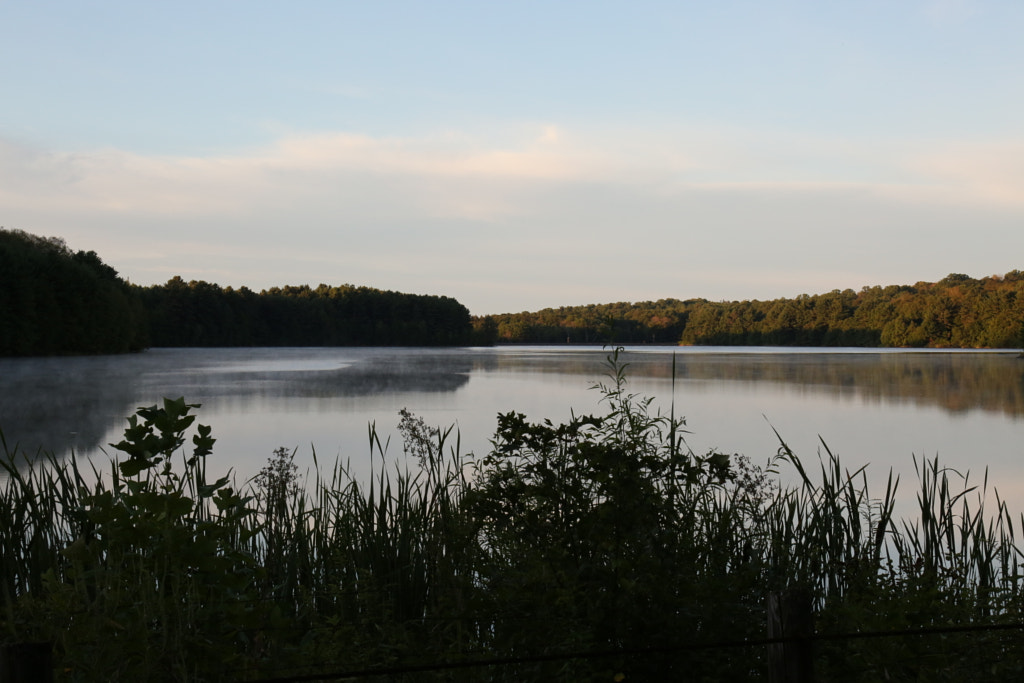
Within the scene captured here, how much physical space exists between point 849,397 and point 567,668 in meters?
19.1

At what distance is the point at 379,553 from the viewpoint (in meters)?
4.73

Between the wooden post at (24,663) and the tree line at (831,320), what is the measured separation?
51.8m

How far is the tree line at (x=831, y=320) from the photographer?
76.2 m

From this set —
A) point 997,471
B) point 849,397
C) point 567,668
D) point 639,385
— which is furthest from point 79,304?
point 567,668

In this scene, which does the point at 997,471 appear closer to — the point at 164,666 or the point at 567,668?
the point at 567,668

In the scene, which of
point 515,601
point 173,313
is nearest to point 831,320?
point 173,313

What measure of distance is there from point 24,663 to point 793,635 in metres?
1.83

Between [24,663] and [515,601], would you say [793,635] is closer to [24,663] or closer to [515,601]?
[515,601]

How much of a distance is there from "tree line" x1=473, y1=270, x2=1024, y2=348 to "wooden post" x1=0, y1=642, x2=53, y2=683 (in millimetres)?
51849

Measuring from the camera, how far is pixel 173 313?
280 ft

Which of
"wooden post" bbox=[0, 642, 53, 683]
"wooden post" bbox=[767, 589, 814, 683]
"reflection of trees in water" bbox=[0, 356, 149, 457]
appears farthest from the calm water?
"wooden post" bbox=[0, 642, 53, 683]

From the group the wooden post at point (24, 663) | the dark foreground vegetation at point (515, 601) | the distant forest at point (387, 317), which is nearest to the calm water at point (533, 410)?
the dark foreground vegetation at point (515, 601)

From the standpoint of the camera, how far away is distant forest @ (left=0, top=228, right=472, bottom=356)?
47.7m

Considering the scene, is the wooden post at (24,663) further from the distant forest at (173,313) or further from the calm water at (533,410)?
the distant forest at (173,313)
